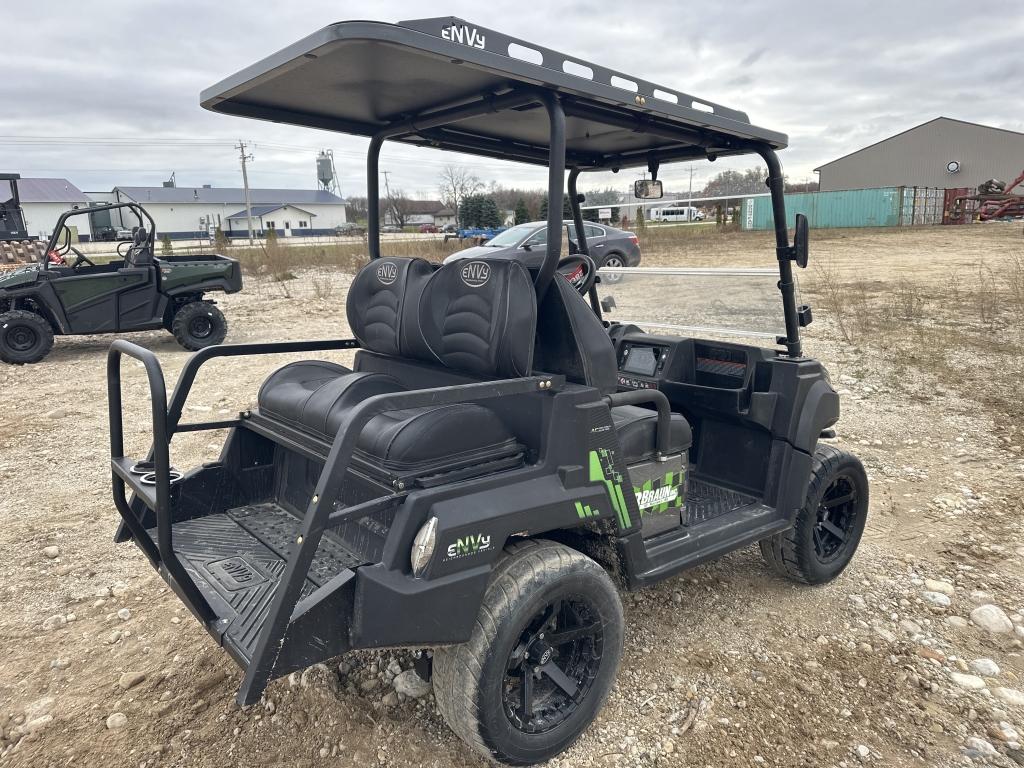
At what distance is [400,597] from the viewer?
1.95 m

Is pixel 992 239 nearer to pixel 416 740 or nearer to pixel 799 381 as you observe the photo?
pixel 799 381

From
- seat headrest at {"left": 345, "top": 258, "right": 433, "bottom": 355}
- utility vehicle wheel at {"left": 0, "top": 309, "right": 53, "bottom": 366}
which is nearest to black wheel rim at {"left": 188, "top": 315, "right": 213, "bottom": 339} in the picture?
utility vehicle wheel at {"left": 0, "top": 309, "right": 53, "bottom": 366}

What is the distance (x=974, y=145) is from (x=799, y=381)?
1855 inches

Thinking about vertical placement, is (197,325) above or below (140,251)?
below

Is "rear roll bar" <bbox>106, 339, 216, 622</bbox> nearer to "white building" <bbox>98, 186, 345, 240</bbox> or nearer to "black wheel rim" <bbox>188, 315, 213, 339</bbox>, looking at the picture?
"black wheel rim" <bbox>188, 315, 213, 339</bbox>

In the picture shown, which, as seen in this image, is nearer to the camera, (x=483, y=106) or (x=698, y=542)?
(x=483, y=106)

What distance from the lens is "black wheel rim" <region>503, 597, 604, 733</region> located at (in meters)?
A: 2.29

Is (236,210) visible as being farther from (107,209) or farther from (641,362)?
(641,362)

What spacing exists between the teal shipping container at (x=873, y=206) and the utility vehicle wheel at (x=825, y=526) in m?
30.6

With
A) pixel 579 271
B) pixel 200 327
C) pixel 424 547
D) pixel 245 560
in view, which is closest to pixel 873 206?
pixel 200 327

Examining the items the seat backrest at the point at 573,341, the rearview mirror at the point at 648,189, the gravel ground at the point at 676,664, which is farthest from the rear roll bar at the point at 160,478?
the rearview mirror at the point at 648,189

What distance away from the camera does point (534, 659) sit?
2.32 m

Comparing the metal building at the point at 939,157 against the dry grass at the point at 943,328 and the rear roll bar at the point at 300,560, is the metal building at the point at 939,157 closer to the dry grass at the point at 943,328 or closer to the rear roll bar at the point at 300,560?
the dry grass at the point at 943,328

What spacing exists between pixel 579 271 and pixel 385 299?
88 centimetres
